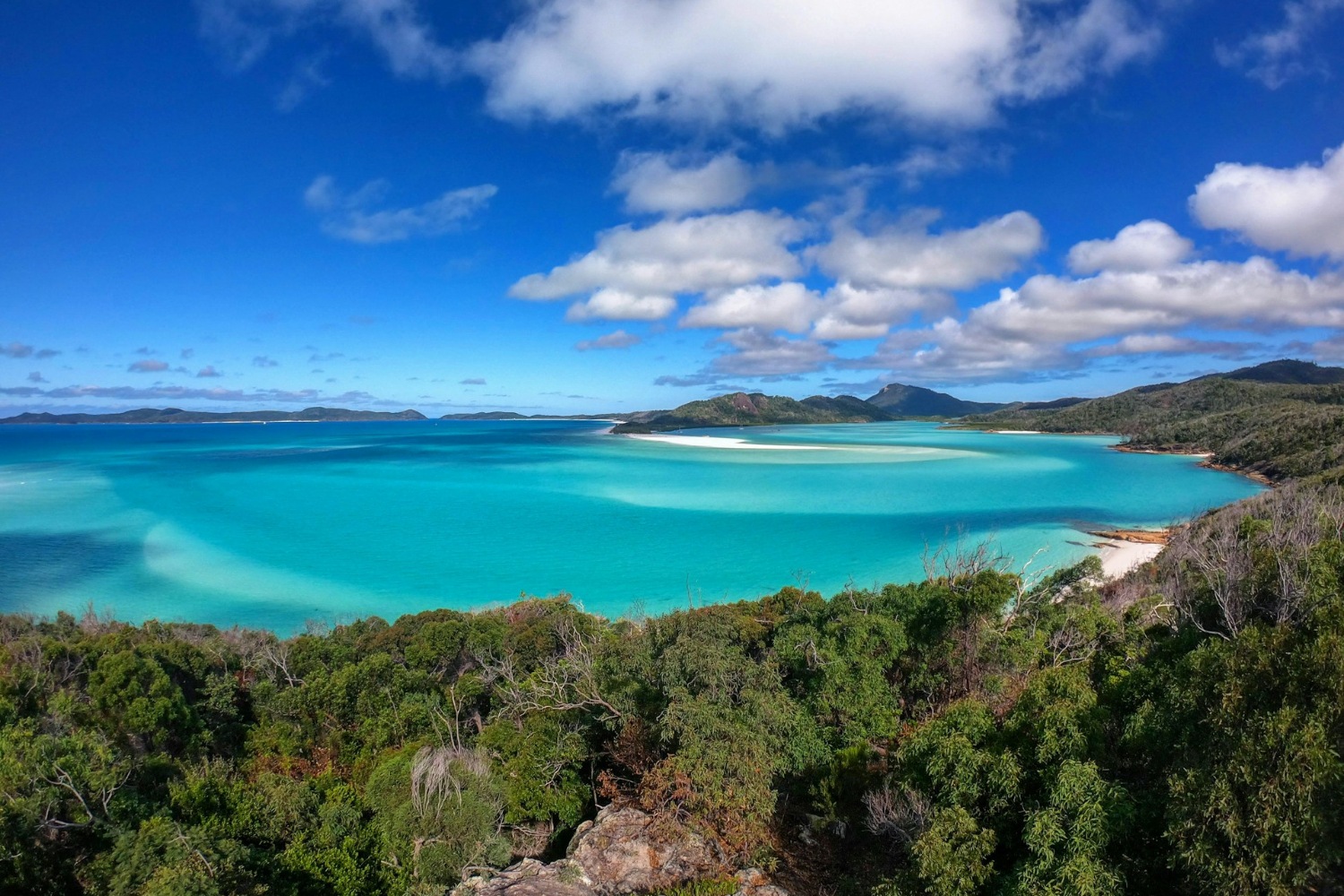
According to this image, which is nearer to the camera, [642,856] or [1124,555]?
[642,856]

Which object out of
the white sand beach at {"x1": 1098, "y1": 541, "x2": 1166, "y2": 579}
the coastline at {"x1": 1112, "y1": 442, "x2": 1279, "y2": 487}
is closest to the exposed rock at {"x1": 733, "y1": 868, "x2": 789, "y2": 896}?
the white sand beach at {"x1": 1098, "y1": 541, "x2": 1166, "y2": 579}

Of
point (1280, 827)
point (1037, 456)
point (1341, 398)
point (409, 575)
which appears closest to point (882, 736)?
point (1280, 827)

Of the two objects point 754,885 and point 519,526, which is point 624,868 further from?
point 519,526

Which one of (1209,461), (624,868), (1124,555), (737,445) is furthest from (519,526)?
(1209,461)

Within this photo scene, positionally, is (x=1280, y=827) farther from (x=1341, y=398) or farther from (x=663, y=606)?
(x=1341, y=398)

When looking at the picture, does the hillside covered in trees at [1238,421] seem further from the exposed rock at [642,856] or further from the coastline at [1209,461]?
the exposed rock at [642,856]
